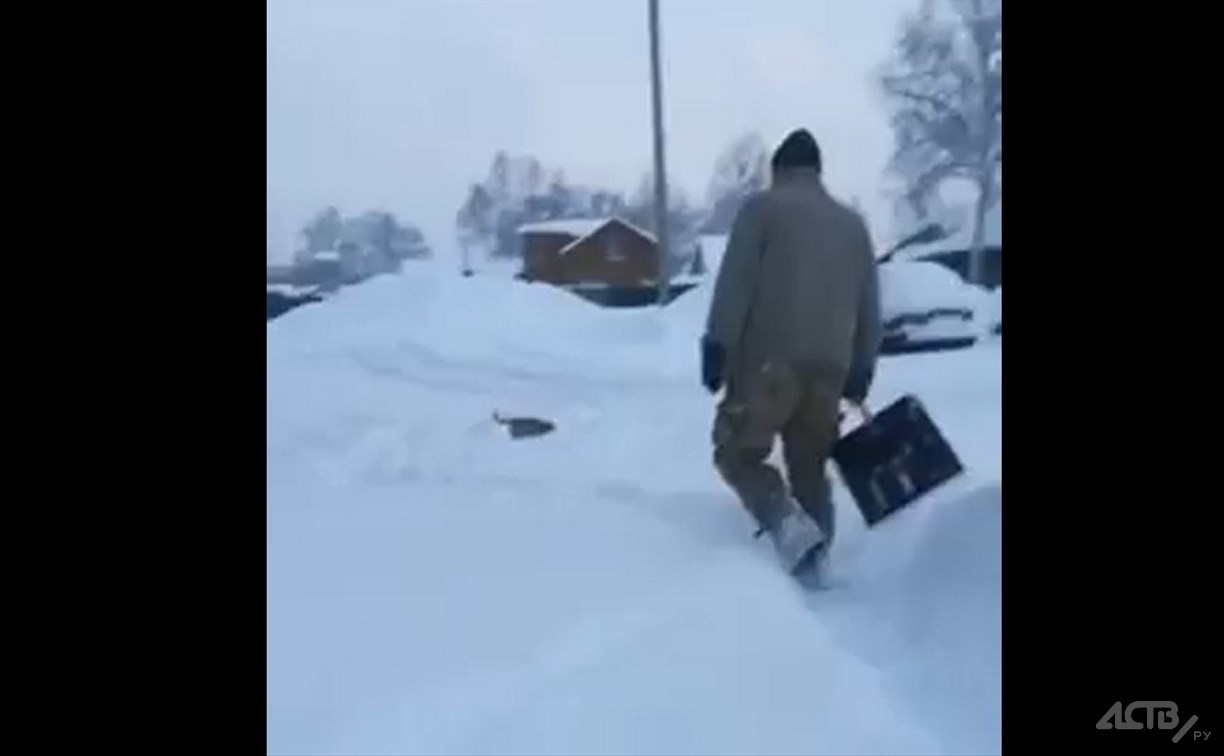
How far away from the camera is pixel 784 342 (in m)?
4.32

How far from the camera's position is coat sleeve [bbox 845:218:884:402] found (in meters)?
4.42

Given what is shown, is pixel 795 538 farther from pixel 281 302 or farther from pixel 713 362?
pixel 281 302

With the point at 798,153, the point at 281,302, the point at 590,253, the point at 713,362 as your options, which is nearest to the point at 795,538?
the point at 713,362

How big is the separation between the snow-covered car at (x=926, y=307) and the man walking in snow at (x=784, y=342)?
0.70 ft

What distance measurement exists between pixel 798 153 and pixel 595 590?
3.49 feet

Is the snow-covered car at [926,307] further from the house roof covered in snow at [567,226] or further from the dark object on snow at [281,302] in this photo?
the dark object on snow at [281,302]

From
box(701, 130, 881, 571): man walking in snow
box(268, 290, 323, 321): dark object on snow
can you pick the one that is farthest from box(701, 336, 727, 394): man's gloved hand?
box(268, 290, 323, 321): dark object on snow

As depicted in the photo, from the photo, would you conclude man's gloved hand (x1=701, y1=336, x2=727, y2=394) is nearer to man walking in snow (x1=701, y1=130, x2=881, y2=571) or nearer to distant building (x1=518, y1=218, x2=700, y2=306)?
man walking in snow (x1=701, y1=130, x2=881, y2=571)

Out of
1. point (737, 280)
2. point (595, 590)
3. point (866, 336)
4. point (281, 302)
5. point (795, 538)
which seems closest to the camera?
point (281, 302)
